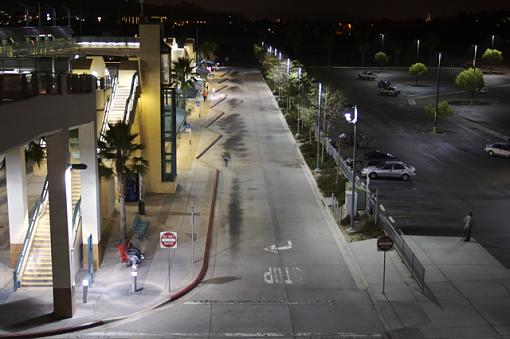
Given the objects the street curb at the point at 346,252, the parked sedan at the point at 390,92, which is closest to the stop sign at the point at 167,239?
the street curb at the point at 346,252

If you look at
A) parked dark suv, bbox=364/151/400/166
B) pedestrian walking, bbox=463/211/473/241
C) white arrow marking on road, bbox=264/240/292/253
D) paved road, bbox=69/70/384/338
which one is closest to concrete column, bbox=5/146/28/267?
paved road, bbox=69/70/384/338

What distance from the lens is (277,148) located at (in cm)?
5594

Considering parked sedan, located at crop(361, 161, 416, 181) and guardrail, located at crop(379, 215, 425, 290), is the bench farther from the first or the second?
parked sedan, located at crop(361, 161, 416, 181)

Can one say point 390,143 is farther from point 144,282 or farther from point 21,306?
point 21,306

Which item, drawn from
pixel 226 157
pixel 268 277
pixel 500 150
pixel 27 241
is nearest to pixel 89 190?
pixel 27 241

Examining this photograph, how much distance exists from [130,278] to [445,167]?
96.7 feet

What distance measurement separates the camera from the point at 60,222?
2056 centimetres

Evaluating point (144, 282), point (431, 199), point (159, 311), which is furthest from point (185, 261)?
point (431, 199)

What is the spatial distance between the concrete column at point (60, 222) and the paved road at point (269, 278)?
157 cm

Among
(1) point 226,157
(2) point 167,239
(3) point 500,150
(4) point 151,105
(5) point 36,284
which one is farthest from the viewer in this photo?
(3) point 500,150

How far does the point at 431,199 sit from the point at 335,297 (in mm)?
16686

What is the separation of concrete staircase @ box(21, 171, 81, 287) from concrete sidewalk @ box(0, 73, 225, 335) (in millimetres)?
474

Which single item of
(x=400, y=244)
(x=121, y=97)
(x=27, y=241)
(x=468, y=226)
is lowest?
(x=400, y=244)

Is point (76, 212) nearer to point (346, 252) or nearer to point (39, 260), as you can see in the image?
point (39, 260)
